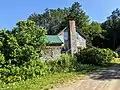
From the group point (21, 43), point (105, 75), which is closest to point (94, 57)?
point (105, 75)

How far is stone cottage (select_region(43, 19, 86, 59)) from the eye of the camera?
112 ft

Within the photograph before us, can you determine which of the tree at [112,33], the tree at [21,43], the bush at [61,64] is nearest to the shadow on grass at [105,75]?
the bush at [61,64]

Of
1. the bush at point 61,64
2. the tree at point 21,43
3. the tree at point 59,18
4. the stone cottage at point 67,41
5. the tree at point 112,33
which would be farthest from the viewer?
the tree at point 59,18

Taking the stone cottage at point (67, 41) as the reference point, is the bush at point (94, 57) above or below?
below

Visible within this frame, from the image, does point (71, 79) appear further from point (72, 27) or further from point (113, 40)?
point (113, 40)

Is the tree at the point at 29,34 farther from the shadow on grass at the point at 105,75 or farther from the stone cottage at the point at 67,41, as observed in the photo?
the stone cottage at the point at 67,41

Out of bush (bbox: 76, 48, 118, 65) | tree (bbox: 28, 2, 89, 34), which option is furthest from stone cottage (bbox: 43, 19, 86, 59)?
tree (bbox: 28, 2, 89, 34)

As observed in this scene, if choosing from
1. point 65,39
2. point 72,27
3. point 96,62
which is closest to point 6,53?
point 96,62

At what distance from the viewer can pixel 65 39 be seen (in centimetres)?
5119

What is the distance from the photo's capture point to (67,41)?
47.8m

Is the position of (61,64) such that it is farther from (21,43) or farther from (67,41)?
(67,41)

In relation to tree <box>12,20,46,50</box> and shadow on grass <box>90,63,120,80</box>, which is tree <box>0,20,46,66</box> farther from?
shadow on grass <box>90,63,120,80</box>

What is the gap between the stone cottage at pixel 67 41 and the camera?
34.2 m

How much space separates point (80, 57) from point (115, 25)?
1691 inches
